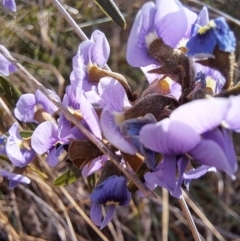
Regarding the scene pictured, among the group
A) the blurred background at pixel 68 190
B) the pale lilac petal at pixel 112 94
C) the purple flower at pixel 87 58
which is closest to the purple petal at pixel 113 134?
the pale lilac petal at pixel 112 94

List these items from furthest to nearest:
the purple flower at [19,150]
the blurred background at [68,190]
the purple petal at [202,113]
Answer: the blurred background at [68,190] < the purple flower at [19,150] < the purple petal at [202,113]

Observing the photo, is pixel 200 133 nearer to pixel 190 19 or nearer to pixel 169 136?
pixel 169 136

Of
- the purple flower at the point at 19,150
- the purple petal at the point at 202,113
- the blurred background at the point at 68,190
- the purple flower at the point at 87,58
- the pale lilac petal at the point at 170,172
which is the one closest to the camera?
the purple petal at the point at 202,113

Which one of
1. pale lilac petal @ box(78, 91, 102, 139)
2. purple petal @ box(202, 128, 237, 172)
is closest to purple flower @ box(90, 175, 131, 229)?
pale lilac petal @ box(78, 91, 102, 139)

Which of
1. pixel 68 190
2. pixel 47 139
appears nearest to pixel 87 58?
pixel 47 139

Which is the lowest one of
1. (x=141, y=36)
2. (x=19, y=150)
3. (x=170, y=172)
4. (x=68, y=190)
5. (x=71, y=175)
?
(x=68, y=190)

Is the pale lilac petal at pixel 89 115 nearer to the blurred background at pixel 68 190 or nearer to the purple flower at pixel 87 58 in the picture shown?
the purple flower at pixel 87 58
